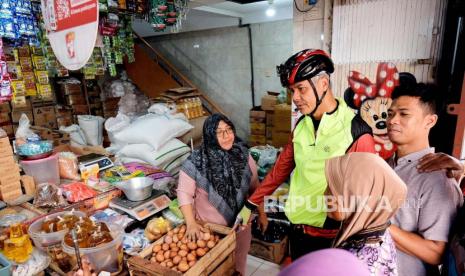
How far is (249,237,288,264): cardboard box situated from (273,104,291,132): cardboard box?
2.58 meters

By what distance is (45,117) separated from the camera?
4.88 m

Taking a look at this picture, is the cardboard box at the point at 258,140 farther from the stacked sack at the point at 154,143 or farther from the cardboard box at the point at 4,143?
the cardboard box at the point at 4,143

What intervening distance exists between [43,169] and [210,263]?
5.30 feet

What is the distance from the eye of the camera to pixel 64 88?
17.2 feet

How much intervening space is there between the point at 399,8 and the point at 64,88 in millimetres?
5347

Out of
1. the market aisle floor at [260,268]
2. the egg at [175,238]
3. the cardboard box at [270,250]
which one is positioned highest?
the egg at [175,238]

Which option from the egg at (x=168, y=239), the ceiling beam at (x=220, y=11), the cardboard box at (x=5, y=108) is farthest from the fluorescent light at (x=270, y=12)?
the egg at (x=168, y=239)

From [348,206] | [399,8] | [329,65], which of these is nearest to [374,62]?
[399,8]

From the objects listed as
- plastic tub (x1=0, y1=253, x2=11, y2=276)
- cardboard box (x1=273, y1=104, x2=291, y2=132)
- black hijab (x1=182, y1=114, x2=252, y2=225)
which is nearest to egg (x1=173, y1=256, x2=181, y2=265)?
black hijab (x1=182, y1=114, x2=252, y2=225)

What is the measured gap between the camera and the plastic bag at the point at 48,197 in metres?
2.02

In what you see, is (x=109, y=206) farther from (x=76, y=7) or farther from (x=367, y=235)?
(x=367, y=235)

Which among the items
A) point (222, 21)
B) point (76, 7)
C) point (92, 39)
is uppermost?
point (222, 21)

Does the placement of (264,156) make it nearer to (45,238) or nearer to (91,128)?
(45,238)

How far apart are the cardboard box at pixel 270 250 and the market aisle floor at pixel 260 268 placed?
43 mm
